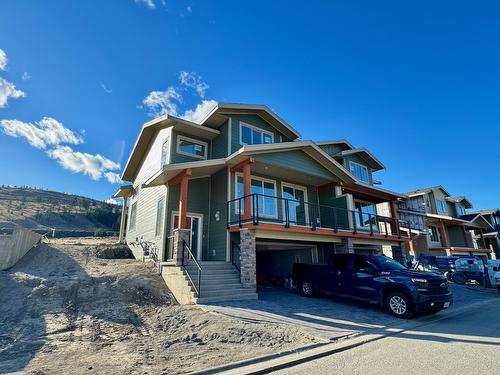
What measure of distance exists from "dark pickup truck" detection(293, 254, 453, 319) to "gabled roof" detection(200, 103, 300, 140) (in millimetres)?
8529

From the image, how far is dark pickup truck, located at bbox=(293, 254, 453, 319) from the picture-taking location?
29.4 feet

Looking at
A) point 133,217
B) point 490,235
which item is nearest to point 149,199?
point 133,217

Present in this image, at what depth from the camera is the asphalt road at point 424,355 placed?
4.69 meters

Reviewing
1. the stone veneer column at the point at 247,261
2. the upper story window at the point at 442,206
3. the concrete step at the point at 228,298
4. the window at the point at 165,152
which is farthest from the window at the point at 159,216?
the upper story window at the point at 442,206

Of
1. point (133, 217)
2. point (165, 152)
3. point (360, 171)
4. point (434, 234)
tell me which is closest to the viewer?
point (165, 152)

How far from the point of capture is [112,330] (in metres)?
7.17

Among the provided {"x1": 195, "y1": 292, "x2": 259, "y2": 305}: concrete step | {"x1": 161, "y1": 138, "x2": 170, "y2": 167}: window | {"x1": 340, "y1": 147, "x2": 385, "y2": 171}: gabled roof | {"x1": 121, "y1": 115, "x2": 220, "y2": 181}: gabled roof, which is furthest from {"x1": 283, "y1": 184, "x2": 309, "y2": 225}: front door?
{"x1": 161, "y1": 138, "x2": 170, "y2": 167}: window

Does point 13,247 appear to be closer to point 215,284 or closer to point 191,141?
point 191,141

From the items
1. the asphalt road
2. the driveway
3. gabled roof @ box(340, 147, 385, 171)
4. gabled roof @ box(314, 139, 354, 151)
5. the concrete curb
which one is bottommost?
the asphalt road

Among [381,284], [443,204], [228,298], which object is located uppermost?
[443,204]

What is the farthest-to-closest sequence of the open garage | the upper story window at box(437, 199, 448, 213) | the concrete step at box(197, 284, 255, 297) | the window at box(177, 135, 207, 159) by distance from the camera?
1. the upper story window at box(437, 199, 448, 213)
2. the open garage
3. the window at box(177, 135, 207, 159)
4. the concrete step at box(197, 284, 255, 297)

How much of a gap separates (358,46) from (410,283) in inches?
468

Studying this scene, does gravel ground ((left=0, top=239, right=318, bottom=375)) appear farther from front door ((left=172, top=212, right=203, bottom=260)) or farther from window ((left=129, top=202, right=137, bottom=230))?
window ((left=129, top=202, right=137, bottom=230))

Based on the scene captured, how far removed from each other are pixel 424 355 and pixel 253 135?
502 inches
